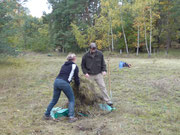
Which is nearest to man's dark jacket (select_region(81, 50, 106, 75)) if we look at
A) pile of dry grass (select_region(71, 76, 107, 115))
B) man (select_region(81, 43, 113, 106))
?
man (select_region(81, 43, 113, 106))

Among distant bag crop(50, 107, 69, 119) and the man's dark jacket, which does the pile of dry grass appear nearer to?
distant bag crop(50, 107, 69, 119)

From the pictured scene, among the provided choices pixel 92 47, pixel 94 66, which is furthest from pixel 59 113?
pixel 92 47

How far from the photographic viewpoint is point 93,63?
5375 mm

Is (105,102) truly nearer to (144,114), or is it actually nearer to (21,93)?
(144,114)

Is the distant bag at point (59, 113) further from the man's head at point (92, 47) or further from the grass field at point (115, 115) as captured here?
the man's head at point (92, 47)

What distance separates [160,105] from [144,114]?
0.99 m

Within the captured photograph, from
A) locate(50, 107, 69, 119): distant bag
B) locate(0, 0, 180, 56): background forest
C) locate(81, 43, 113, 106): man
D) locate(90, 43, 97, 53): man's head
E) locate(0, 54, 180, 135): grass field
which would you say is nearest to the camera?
locate(0, 54, 180, 135): grass field

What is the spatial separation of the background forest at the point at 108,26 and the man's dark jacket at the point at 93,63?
18.2 m

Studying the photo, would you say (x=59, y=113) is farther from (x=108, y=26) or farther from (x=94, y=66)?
(x=108, y=26)

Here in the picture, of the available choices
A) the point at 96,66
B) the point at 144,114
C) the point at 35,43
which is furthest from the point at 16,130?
the point at 35,43

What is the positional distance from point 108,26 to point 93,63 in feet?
76.3

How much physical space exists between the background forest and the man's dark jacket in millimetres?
18154

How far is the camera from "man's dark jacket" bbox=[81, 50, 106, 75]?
17.6 ft

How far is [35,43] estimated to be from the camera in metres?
35.5
